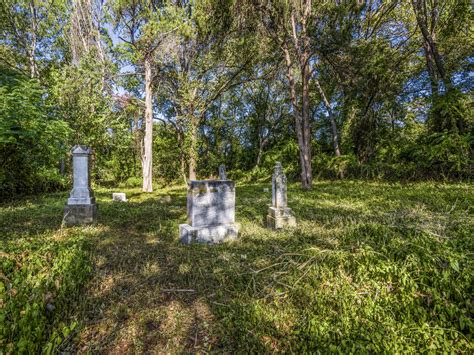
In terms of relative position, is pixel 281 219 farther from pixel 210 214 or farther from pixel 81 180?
pixel 81 180

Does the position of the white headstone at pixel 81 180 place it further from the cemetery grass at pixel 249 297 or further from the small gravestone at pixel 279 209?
the small gravestone at pixel 279 209

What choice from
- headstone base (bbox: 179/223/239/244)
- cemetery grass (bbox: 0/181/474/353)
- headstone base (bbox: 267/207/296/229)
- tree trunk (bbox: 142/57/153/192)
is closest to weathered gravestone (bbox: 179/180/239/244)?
headstone base (bbox: 179/223/239/244)

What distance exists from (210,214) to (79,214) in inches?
140

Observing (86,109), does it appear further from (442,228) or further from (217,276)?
(442,228)

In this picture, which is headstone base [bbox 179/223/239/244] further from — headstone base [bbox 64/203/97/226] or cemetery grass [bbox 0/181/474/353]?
headstone base [bbox 64/203/97/226]

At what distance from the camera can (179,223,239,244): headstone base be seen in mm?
4684

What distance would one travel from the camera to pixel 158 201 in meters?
9.30

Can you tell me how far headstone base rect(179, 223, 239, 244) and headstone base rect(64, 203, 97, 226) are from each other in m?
2.82

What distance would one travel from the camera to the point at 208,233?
481 centimetres

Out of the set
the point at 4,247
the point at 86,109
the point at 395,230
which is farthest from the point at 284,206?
the point at 86,109

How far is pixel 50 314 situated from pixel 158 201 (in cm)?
704

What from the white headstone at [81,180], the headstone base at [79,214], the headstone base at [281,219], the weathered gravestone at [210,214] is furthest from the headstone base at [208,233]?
the white headstone at [81,180]

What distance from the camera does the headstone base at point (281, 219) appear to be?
549 centimetres

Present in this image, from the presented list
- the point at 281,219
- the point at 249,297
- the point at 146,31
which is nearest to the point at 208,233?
the point at 281,219
